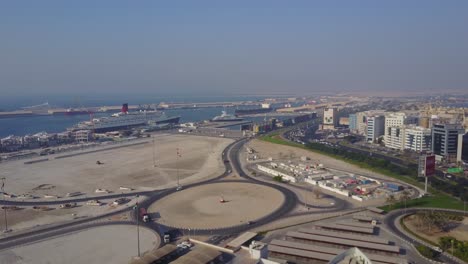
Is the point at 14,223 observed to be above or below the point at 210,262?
below

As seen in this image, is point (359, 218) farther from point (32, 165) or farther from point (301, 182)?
point (32, 165)

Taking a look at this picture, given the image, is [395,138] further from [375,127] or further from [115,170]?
[115,170]

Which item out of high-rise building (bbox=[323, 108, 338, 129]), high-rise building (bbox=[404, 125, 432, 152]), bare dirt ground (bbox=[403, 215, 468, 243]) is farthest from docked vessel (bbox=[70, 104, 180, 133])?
bare dirt ground (bbox=[403, 215, 468, 243])

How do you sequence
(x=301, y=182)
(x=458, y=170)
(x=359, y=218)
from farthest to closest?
(x=458, y=170)
(x=301, y=182)
(x=359, y=218)

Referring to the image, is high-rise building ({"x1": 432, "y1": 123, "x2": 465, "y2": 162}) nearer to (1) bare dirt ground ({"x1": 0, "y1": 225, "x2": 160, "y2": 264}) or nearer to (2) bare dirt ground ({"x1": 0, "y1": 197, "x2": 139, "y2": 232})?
(2) bare dirt ground ({"x1": 0, "y1": 197, "x2": 139, "y2": 232})

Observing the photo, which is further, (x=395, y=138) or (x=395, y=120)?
(x=395, y=120)

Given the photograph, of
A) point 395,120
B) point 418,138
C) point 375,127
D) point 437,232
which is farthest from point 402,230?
point 395,120


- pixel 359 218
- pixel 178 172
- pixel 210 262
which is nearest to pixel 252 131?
pixel 178 172
